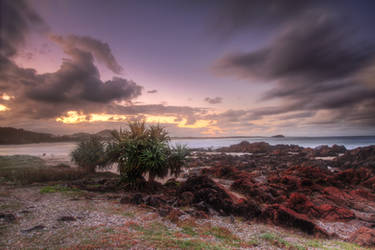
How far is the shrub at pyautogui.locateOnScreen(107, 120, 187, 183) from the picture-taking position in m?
11.1

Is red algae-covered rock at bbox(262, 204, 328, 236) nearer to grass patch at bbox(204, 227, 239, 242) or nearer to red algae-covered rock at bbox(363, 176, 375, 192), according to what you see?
grass patch at bbox(204, 227, 239, 242)

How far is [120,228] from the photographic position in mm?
6008

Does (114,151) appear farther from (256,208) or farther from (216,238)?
(256,208)

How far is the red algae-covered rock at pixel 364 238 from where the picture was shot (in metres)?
6.44

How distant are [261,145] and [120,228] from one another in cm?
4603

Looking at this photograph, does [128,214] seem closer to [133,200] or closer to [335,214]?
[133,200]

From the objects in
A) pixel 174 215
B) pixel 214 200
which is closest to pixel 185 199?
pixel 214 200

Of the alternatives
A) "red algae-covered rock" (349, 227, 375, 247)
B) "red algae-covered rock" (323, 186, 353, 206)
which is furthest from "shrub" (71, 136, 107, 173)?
"red algae-covered rock" (323, 186, 353, 206)

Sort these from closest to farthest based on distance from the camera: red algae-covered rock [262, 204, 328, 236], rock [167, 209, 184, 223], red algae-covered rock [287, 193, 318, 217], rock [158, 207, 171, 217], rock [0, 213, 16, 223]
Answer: rock [0, 213, 16, 223]
rock [167, 209, 184, 223]
red algae-covered rock [262, 204, 328, 236]
rock [158, 207, 171, 217]
red algae-covered rock [287, 193, 318, 217]

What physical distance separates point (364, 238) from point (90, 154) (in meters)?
19.7

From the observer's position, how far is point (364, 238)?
664 centimetres

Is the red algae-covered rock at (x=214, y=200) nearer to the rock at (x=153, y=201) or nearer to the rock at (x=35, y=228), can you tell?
the rock at (x=153, y=201)

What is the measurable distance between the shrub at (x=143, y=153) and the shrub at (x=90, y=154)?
6053 mm

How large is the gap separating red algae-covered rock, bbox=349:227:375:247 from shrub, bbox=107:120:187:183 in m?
8.92
